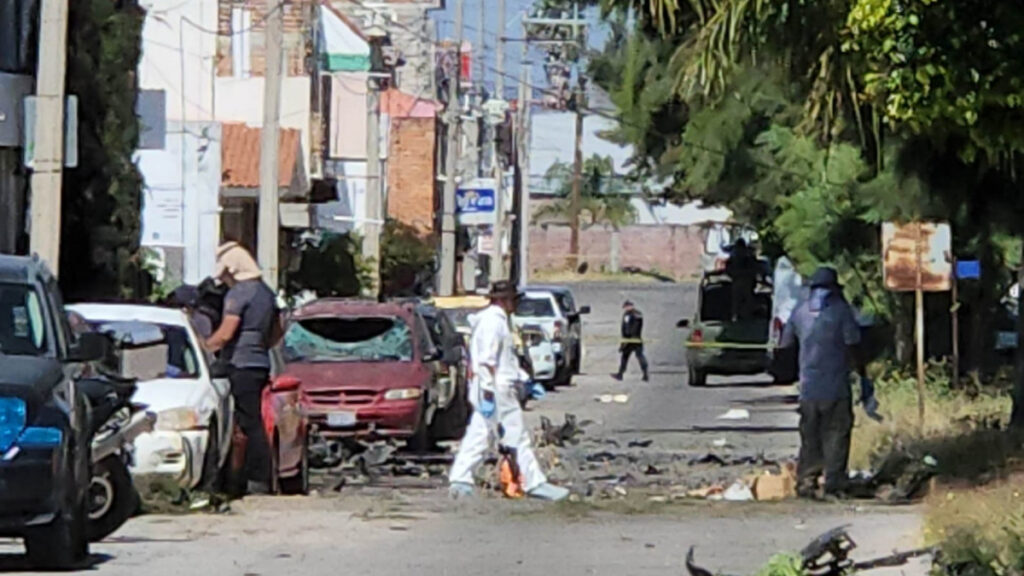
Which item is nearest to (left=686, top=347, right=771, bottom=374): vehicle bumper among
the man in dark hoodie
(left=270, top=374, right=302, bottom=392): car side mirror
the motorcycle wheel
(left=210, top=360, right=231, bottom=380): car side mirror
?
(left=270, top=374, right=302, bottom=392): car side mirror

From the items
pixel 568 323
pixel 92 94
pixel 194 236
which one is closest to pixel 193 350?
pixel 92 94

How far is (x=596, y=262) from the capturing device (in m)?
113

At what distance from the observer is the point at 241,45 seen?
58.0 m

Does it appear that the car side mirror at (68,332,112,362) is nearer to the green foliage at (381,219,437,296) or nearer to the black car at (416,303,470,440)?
the black car at (416,303,470,440)

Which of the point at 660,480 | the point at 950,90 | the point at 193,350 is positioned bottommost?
the point at 660,480

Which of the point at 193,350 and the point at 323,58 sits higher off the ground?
the point at 323,58

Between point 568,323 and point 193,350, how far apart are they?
28889 mm

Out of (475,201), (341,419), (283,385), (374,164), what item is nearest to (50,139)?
(283,385)

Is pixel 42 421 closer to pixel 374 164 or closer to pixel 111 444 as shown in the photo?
pixel 111 444

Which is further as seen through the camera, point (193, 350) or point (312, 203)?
point (312, 203)

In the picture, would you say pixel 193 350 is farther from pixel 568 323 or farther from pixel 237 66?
pixel 237 66

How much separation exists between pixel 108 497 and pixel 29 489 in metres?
2.70

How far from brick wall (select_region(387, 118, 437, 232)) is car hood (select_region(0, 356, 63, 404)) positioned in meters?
63.9

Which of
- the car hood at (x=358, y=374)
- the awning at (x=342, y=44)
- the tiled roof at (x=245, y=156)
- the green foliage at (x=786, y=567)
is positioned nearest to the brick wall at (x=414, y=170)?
→ the awning at (x=342, y=44)
